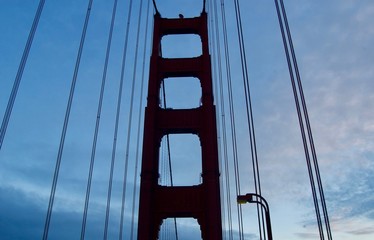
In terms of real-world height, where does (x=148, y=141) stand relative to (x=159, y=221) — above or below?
above

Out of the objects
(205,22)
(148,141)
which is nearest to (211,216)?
(148,141)

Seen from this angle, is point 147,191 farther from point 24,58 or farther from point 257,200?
point 24,58

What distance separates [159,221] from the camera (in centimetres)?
1231

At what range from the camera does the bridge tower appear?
12090 millimetres

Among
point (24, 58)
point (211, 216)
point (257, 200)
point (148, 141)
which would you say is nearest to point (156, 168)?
point (148, 141)

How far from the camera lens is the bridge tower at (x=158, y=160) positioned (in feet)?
39.7

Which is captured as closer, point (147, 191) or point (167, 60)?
point (147, 191)

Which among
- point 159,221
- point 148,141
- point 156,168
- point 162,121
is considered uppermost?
point 162,121

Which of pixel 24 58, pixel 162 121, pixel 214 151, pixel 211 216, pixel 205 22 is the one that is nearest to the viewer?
pixel 24 58

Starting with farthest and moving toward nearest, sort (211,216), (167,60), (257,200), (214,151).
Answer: (167,60), (214,151), (211,216), (257,200)

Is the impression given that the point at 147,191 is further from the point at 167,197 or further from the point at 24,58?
the point at 24,58

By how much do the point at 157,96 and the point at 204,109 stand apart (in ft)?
6.80

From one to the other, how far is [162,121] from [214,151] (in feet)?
8.02

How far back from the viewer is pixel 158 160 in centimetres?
1348
